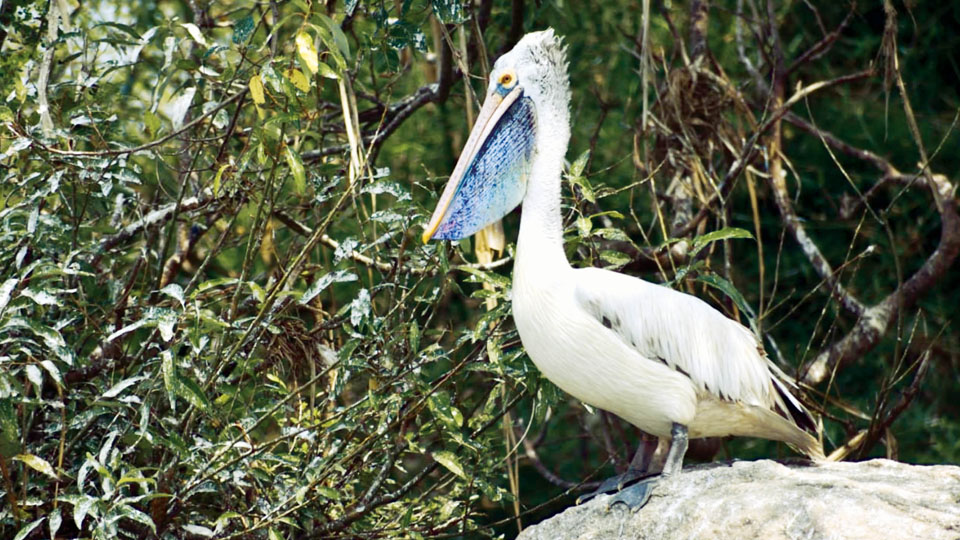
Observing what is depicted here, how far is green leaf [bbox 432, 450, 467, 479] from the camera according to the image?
12.5 feet

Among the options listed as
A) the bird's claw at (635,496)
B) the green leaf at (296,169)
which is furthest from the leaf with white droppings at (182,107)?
the bird's claw at (635,496)

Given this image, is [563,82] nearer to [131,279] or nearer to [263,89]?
[263,89]

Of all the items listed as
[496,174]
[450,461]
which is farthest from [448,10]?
[450,461]

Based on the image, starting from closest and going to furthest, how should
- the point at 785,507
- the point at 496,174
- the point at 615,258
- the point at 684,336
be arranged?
1. the point at 785,507
2. the point at 684,336
3. the point at 496,174
4. the point at 615,258

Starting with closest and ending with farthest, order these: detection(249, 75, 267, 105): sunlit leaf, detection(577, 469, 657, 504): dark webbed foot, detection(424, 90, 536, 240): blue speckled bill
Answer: detection(249, 75, 267, 105): sunlit leaf, detection(577, 469, 657, 504): dark webbed foot, detection(424, 90, 536, 240): blue speckled bill

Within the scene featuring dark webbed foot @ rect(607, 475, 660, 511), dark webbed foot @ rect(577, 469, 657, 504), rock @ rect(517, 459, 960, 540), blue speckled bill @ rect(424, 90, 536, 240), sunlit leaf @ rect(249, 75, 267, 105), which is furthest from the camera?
blue speckled bill @ rect(424, 90, 536, 240)

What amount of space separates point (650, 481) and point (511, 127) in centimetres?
111

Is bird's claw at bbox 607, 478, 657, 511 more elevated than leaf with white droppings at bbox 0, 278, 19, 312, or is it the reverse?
leaf with white droppings at bbox 0, 278, 19, 312

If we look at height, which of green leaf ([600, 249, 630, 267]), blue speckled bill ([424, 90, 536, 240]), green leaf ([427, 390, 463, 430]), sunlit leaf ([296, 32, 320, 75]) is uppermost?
sunlit leaf ([296, 32, 320, 75])

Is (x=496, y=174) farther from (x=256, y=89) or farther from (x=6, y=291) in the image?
(x=6, y=291)

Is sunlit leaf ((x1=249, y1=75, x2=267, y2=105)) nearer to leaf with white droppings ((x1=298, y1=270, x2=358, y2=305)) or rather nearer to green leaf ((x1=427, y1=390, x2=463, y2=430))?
leaf with white droppings ((x1=298, y1=270, x2=358, y2=305))

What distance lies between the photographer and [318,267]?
14.0 ft

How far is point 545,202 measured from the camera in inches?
143

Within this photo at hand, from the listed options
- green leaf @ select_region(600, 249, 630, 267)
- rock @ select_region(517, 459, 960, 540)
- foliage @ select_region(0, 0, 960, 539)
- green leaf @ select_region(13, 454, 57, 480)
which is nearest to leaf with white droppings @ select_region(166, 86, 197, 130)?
foliage @ select_region(0, 0, 960, 539)
